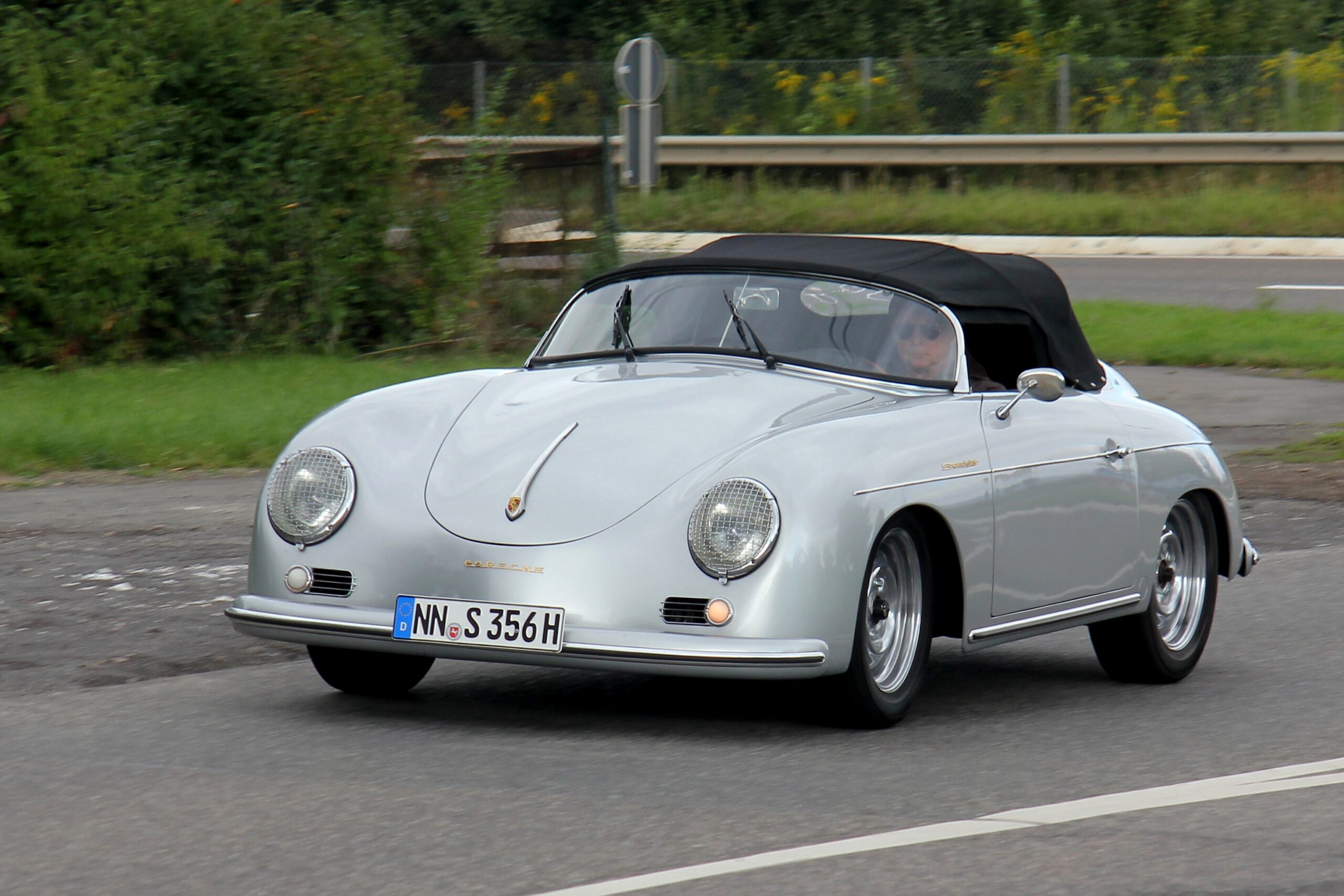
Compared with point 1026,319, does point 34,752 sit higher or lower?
lower

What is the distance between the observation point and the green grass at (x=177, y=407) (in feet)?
37.7

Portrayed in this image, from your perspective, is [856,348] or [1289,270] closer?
[856,348]

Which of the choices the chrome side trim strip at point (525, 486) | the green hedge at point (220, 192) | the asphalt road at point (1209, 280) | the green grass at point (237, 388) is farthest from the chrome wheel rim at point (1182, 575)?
the asphalt road at point (1209, 280)

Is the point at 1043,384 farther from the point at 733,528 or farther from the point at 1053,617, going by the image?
the point at 733,528

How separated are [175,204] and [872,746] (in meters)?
10.2

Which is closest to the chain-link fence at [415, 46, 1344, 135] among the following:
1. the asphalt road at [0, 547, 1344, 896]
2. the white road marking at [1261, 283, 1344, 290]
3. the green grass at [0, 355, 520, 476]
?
the white road marking at [1261, 283, 1344, 290]

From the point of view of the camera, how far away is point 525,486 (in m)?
5.54

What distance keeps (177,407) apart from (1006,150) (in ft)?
56.8

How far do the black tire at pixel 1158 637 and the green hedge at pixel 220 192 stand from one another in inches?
360

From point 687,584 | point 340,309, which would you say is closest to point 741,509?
point 687,584

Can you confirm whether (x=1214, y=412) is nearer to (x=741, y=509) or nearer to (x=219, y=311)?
(x=219, y=311)

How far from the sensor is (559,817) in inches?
182

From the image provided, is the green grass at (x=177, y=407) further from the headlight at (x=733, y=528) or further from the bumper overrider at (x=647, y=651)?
the headlight at (x=733, y=528)

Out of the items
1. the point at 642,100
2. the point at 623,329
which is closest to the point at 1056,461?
the point at 623,329
